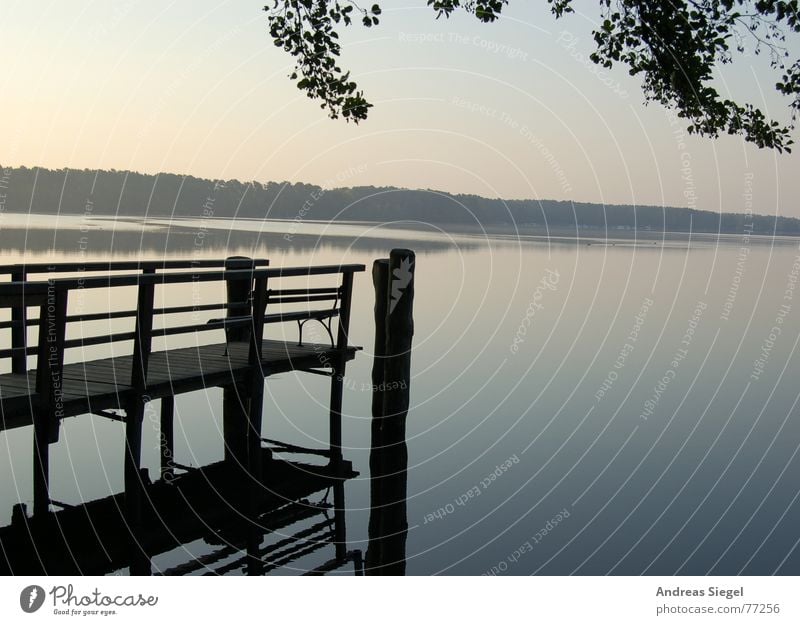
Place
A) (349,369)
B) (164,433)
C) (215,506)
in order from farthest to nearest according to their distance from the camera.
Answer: (349,369) < (164,433) < (215,506)

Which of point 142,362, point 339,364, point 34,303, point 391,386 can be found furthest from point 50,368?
point 339,364

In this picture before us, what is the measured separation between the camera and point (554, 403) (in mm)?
18281

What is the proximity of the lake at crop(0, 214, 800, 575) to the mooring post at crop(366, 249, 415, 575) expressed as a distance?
33 cm

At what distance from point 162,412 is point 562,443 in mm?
6468

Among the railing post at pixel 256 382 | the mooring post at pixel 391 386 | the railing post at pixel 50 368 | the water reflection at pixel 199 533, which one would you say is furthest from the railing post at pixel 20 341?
the mooring post at pixel 391 386

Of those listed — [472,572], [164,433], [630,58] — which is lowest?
[472,572]

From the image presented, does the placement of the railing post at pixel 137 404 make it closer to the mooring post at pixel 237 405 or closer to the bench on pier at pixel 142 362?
the bench on pier at pixel 142 362

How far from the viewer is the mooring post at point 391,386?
11016 millimetres

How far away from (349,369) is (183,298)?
38.0 ft

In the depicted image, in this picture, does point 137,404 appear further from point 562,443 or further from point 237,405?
point 562,443

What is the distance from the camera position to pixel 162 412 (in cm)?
1268

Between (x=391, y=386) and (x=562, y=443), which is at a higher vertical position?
(x=391, y=386)

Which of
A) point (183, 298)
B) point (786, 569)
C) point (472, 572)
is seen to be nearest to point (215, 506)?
point (472, 572)
